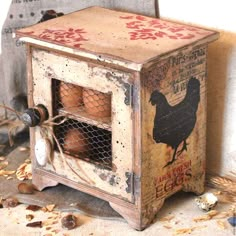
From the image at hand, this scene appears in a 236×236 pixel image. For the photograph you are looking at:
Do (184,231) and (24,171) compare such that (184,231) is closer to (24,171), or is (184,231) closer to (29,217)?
(29,217)

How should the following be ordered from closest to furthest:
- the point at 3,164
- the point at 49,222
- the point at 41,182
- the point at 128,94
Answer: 1. the point at 128,94
2. the point at 49,222
3. the point at 41,182
4. the point at 3,164

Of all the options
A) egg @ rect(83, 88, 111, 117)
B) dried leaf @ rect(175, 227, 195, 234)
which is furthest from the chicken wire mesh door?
dried leaf @ rect(175, 227, 195, 234)

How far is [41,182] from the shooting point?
1.39 m

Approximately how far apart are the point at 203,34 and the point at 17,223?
482 millimetres

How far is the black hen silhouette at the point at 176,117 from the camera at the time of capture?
1.22 metres

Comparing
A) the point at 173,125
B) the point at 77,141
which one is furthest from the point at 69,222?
the point at 173,125

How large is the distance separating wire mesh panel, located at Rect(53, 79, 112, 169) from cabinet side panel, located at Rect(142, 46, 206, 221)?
0.31ft

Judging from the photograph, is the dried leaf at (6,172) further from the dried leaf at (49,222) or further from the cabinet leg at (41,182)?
the dried leaf at (49,222)

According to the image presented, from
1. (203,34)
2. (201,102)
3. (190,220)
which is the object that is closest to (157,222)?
(190,220)

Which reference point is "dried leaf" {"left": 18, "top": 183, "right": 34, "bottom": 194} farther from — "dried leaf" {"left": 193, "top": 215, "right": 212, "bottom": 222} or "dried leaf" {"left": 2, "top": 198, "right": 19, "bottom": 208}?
"dried leaf" {"left": 193, "top": 215, "right": 212, "bottom": 222}

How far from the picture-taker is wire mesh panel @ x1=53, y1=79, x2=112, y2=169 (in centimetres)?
127

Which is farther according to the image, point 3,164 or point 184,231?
point 3,164

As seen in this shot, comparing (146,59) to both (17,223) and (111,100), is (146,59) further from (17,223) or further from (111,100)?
(17,223)

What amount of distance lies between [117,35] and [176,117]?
0.60 feet
